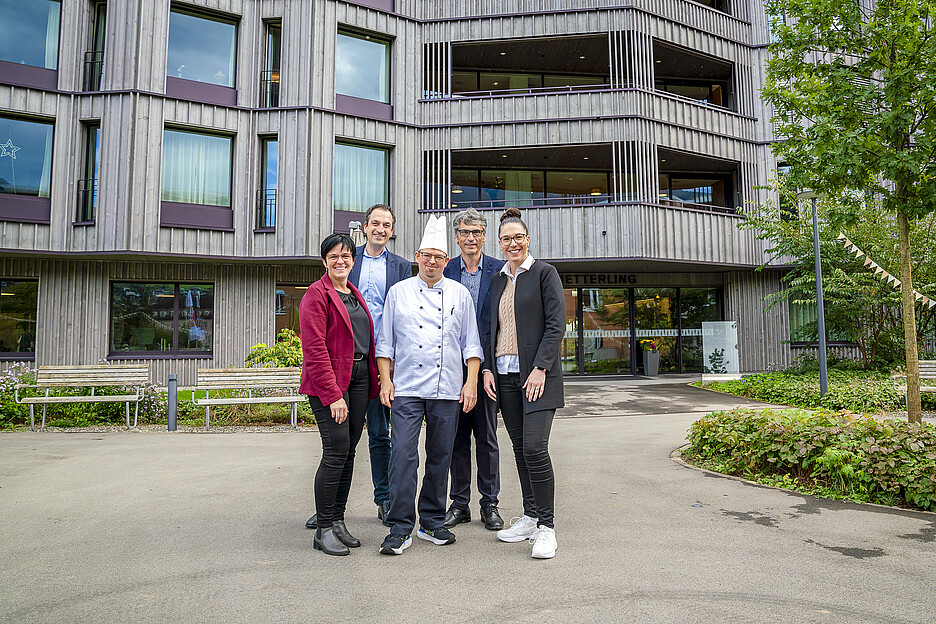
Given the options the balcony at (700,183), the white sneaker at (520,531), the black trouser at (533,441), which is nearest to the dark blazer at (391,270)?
the black trouser at (533,441)

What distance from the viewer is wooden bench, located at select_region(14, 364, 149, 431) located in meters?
10.6

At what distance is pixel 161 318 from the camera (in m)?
17.1

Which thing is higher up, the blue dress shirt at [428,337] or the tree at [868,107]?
the tree at [868,107]

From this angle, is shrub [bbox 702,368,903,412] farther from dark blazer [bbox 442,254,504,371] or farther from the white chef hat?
the white chef hat

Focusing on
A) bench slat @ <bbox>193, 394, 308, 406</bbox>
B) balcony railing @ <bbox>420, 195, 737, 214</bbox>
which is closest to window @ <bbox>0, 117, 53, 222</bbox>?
bench slat @ <bbox>193, 394, 308, 406</bbox>

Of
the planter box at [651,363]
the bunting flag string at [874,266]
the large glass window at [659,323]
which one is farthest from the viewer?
the large glass window at [659,323]

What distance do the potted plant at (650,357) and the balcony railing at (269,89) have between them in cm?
1401

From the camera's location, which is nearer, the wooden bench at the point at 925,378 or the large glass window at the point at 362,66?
the wooden bench at the point at 925,378

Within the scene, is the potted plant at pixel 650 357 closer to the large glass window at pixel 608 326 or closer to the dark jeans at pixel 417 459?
the large glass window at pixel 608 326

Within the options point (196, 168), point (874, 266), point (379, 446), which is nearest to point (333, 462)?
point (379, 446)

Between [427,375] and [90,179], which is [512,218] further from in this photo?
[90,179]

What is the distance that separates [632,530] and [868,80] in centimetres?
619

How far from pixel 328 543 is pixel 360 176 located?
1522 centimetres

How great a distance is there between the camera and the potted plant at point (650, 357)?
66.3ft
